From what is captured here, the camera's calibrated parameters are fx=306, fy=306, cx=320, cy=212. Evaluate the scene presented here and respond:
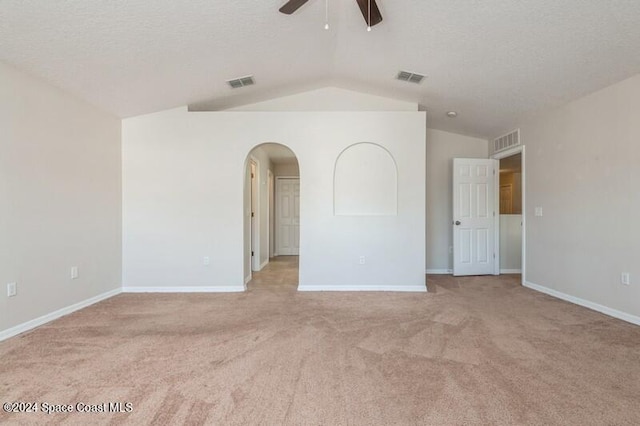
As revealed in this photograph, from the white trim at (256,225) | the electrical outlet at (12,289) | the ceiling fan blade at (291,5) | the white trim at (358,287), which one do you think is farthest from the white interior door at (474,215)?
the electrical outlet at (12,289)

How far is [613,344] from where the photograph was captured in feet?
8.01

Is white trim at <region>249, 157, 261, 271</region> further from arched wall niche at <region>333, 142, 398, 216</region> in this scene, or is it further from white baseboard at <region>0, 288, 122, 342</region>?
white baseboard at <region>0, 288, 122, 342</region>


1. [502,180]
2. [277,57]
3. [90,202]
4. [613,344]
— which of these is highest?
[277,57]

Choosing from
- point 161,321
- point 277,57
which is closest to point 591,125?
point 277,57

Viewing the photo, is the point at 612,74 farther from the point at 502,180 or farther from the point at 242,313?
the point at 502,180

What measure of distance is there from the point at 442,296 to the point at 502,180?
6.12m

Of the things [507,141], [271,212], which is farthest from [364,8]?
[271,212]

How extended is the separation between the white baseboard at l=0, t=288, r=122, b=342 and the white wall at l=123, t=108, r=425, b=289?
1.44 ft

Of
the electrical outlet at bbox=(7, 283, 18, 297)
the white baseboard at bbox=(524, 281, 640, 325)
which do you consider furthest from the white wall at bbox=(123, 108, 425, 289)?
the white baseboard at bbox=(524, 281, 640, 325)

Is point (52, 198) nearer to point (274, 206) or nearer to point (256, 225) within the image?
point (256, 225)

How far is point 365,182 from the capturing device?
14.0 ft

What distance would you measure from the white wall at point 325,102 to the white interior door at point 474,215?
1774mm

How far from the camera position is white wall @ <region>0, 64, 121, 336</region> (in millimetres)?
2639

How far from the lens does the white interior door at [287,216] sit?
769 cm
